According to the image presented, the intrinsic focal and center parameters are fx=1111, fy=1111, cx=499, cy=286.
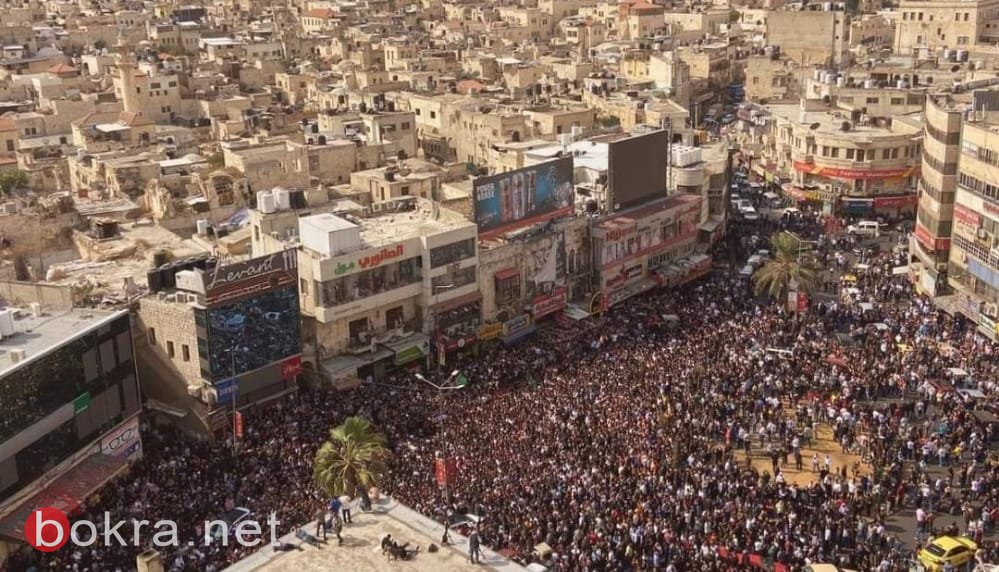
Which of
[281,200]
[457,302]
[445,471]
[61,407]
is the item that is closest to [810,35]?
[457,302]

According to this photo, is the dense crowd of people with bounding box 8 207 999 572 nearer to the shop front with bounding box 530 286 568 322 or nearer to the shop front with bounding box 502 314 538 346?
the shop front with bounding box 502 314 538 346

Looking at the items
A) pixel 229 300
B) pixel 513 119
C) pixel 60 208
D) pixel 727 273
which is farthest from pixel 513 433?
pixel 513 119

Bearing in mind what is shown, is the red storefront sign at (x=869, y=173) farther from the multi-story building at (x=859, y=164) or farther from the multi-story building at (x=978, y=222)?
the multi-story building at (x=978, y=222)

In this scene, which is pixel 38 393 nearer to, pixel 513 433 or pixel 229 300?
pixel 229 300

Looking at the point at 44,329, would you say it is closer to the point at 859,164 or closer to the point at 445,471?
the point at 445,471

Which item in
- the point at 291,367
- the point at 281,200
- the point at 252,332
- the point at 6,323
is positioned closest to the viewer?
the point at 6,323

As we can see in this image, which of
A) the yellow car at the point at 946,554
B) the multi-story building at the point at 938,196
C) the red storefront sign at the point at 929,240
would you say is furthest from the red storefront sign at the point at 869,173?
the yellow car at the point at 946,554
